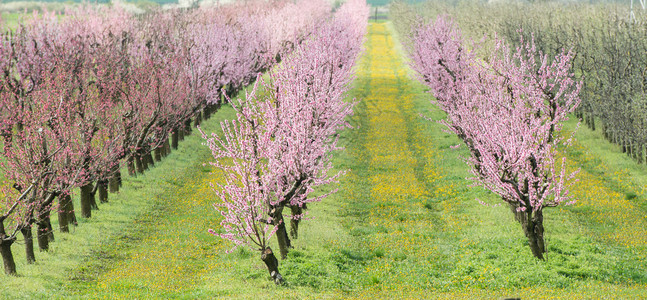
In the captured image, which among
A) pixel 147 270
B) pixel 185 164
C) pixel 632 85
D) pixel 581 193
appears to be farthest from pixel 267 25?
pixel 147 270

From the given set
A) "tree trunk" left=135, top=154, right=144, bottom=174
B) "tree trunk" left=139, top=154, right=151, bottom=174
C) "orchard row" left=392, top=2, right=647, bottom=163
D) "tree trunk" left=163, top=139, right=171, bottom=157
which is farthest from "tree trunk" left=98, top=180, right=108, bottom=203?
"orchard row" left=392, top=2, right=647, bottom=163

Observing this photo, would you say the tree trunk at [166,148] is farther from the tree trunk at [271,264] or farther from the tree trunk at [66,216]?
the tree trunk at [271,264]

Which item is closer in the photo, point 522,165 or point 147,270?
point 522,165

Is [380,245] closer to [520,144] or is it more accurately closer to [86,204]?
[520,144]

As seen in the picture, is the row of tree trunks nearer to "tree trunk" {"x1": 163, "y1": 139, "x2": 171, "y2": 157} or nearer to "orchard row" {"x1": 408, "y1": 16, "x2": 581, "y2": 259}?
"tree trunk" {"x1": 163, "y1": 139, "x2": 171, "y2": 157}

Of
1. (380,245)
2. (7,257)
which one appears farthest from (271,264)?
(7,257)

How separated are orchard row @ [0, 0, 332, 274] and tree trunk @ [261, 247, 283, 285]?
879 centimetres

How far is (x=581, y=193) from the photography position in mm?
33625

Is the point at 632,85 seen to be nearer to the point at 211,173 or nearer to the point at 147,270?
the point at 211,173

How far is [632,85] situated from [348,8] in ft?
269

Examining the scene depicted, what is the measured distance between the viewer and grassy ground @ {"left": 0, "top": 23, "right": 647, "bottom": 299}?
21.9 metres

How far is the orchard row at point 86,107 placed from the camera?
2561cm

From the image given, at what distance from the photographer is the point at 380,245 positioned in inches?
1074

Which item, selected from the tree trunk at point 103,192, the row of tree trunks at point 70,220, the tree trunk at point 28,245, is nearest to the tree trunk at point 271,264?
the row of tree trunks at point 70,220
